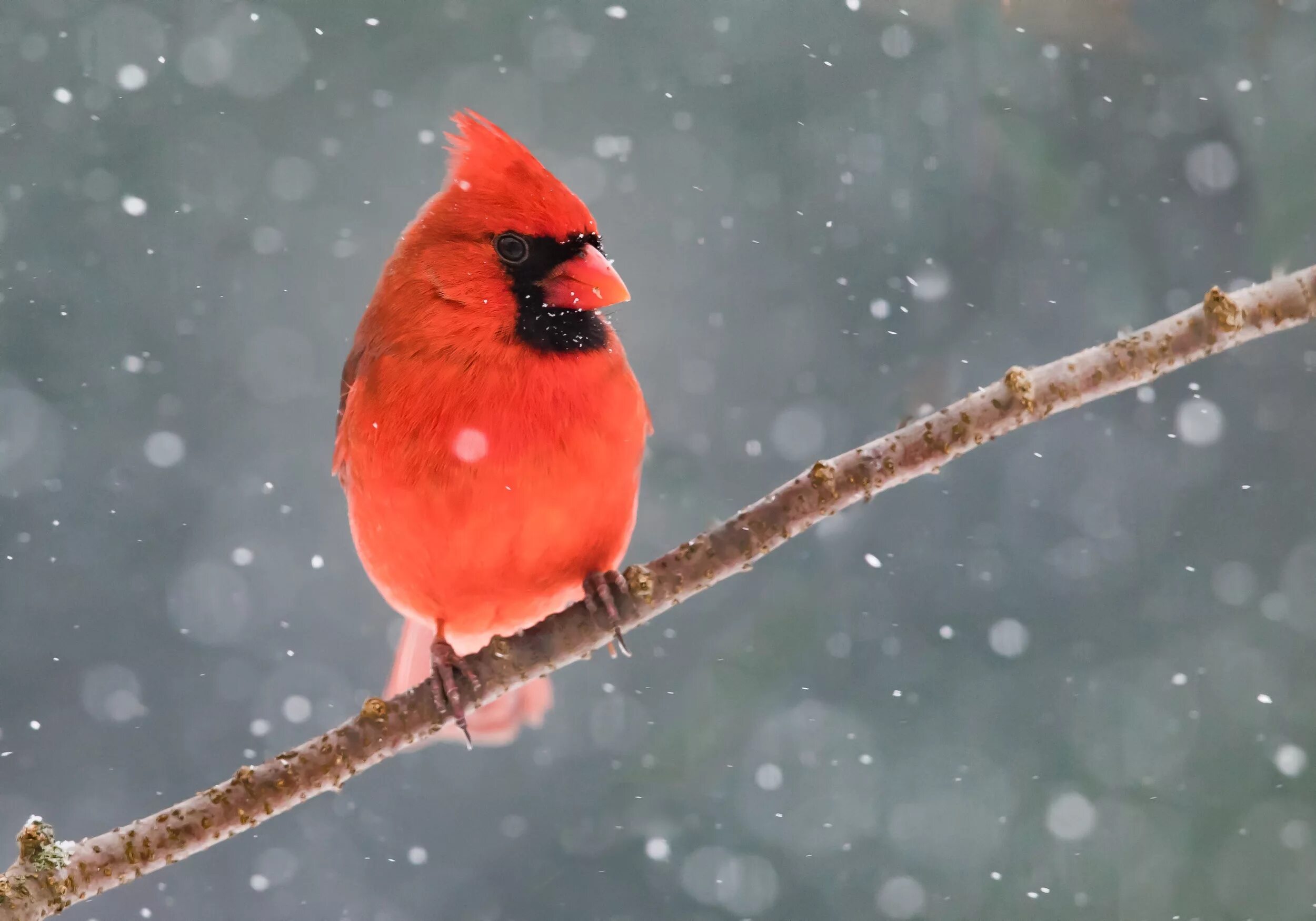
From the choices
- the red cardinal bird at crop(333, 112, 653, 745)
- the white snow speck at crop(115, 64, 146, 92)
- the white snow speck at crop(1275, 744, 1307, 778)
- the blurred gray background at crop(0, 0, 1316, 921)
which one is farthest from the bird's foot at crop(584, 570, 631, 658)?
the white snow speck at crop(115, 64, 146, 92)

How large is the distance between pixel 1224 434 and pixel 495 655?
A: 213 centimetres

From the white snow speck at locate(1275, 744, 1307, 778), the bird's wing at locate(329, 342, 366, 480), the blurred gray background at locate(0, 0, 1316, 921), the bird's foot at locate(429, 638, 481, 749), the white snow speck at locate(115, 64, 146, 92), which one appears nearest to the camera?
the bird's foot at locate(429, 638, 481, 749)

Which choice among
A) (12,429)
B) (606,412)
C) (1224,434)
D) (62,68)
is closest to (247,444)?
(12,429)

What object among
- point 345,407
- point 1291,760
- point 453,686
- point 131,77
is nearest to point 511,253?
point 345,407

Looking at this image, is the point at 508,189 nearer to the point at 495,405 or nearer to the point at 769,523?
the point at 495,405

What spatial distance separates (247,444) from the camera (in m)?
3.01

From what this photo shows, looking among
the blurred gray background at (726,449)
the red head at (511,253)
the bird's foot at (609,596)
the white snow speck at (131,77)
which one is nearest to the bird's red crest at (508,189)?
the red head at (511,253)

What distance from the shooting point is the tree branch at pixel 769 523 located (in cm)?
100

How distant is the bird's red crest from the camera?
117cm

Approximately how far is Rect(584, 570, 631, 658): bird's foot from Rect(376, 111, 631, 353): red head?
0.23m

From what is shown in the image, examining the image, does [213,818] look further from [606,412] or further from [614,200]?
[614,200]

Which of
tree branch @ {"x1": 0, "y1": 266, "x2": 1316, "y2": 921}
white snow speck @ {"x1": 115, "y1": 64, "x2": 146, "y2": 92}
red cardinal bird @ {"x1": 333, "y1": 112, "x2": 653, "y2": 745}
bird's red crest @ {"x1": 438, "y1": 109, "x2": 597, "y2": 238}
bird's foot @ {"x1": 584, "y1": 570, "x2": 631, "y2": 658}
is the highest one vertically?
white snow speck @ {"x1": 115, "y1": 64, "x2": 146, "y2": 92}

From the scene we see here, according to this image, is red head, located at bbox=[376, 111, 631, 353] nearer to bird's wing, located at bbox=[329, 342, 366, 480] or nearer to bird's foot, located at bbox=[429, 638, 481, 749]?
bird's wing, located at bbox=[329, 342, 366, 480]

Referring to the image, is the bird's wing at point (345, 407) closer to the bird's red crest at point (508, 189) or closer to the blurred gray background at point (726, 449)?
the bird's red crest at point (508, 189)
